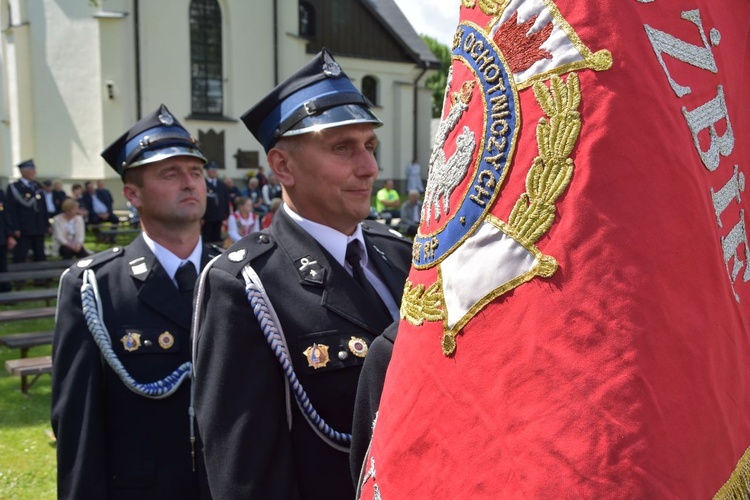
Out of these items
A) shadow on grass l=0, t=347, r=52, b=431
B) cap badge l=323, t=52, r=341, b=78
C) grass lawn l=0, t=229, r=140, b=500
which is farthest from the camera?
shadow on grass l=0, t=347, r=52, b=431

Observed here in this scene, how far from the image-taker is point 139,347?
3400 millimetres

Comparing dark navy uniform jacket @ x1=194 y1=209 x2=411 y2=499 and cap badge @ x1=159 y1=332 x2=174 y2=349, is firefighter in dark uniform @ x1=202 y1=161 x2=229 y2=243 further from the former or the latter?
dark navy uniform jacket @ x1=194 y1=209 x2=411 y2=499

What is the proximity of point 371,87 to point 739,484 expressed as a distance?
1364 inches

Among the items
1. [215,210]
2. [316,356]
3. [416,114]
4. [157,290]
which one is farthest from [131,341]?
[416,114]

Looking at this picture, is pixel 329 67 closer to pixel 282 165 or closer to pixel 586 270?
pixel 282 165

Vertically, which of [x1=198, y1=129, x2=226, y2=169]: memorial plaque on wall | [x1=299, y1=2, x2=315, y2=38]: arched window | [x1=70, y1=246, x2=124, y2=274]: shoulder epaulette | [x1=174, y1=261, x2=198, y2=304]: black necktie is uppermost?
[x1=299, y1=2, x2=315, y2=38]: arched window

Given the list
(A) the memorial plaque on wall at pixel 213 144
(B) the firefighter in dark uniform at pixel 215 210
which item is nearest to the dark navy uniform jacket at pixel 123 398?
(B) the firefighter in dark uniform at pixel 215 210

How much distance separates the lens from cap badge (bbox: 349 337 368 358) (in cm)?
247

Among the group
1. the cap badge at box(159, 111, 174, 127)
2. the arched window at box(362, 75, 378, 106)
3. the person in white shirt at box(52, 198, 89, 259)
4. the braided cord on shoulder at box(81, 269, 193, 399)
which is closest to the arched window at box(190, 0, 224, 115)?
the arched window at box(362, 75, 378, 106)

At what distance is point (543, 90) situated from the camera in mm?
1311

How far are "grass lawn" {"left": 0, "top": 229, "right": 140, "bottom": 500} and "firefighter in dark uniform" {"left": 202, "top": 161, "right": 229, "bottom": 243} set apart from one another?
346 inches

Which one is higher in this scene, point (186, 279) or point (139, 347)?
point (186, 279)

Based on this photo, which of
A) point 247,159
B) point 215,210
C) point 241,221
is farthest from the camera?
point 247,159

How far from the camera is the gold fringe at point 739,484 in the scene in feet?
4.11
